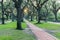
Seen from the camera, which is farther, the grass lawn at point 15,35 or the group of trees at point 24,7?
the group of trees at point 24,7

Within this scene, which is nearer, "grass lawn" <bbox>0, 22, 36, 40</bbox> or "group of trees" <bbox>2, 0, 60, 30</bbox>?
"grass lawn" <bbox>0, 22, 36, 40</bbox>

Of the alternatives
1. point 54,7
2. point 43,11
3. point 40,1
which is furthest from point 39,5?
point 54,7

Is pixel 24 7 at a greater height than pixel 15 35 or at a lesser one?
greater

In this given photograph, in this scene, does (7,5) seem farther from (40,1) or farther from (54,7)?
(54,7)

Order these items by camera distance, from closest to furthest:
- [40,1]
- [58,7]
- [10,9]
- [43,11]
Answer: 1. [40,1]
2. [10,9]
3. [43,11]
4. [58,7]

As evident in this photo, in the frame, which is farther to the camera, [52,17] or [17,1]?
[52,17]

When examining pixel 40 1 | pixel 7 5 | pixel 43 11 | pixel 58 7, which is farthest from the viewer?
pixel 58 7

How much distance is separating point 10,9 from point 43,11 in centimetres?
1816

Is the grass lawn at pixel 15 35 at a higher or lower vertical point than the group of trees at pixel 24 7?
lower

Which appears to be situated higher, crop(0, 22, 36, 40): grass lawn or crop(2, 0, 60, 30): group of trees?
crop(2, 0, 60, 30): group of trees

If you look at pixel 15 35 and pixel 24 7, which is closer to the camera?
pixel 15 35

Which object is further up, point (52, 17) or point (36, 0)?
point (36, 0)

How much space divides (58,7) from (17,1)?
62.5 metres

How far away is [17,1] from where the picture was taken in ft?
92.7
